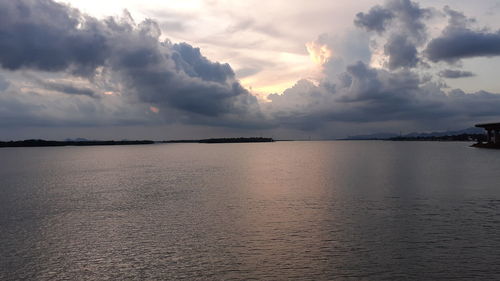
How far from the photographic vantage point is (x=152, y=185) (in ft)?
186

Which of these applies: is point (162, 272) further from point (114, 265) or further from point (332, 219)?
point (332, 219)

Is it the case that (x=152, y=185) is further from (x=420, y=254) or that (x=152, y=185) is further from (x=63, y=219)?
(x=420, y=254)

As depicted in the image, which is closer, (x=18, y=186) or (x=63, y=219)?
(x=63, y=219)

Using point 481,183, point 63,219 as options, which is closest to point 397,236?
point 63,219

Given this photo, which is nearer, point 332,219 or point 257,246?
point 257,246

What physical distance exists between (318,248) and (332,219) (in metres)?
8.19

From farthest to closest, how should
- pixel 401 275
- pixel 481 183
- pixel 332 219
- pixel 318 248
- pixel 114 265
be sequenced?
pixel 481 183
pixel 332 219
pixel 318 248
pixel 114 265
pixel 401 275

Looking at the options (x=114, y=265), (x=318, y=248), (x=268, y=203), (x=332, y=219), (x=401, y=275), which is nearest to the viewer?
(x=401, y=275)

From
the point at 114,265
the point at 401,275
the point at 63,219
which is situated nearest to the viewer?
the point at 401,275

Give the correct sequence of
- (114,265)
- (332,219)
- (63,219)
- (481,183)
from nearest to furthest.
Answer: (114,265), (332,219), (63,219), (481,183)

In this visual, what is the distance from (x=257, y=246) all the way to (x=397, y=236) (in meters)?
9.57

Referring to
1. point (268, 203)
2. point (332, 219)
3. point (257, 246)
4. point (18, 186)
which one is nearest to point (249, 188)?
point (268, 203)

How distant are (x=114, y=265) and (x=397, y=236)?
1799 cm

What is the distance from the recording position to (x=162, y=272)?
18.7 metres
